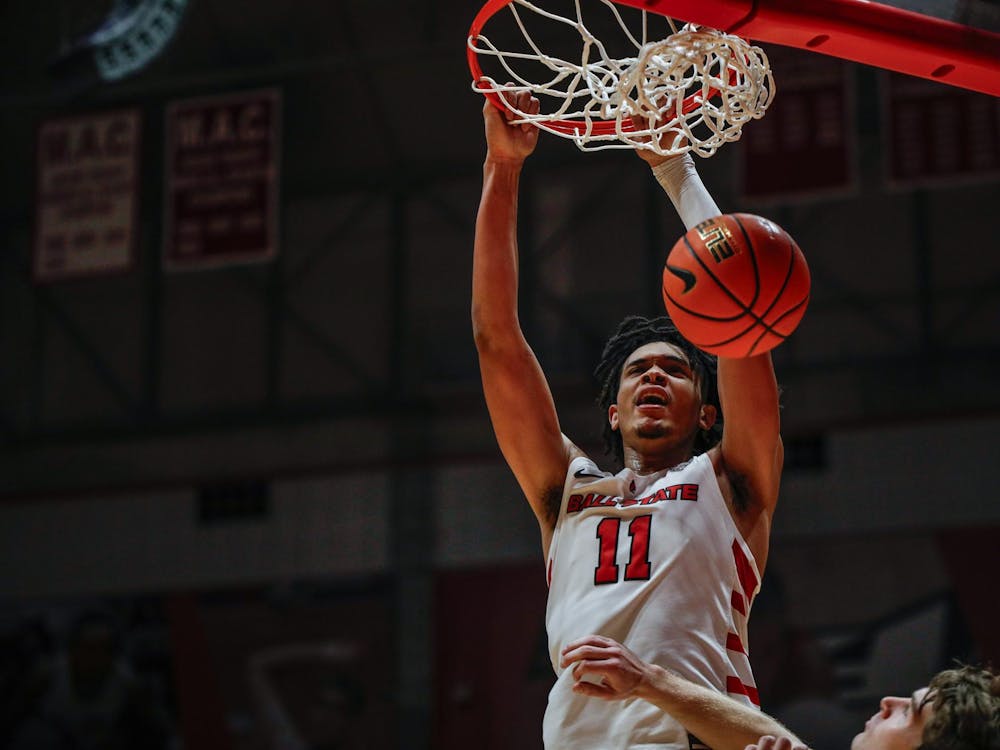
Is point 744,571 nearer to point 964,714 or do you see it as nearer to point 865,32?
point 964,714

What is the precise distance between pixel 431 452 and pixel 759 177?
15.5 ft

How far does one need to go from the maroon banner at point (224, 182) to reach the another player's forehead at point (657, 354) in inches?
365

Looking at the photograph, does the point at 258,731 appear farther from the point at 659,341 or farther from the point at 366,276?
the point at 659,341

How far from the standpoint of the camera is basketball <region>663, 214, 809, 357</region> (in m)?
3.41

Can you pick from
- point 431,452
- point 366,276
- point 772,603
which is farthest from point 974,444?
point 366,276

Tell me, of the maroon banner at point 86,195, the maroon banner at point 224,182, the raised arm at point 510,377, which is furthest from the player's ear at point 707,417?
the maroon banner at point 86,195

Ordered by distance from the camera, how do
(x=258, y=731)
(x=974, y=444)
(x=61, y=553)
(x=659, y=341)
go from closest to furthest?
(x=659, y=341)
(x=974, y=444)
(x=258, y=731)
(x=61, y=553)

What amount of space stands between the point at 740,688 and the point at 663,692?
44cm

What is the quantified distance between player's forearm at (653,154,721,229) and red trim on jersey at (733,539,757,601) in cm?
89

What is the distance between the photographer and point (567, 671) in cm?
351

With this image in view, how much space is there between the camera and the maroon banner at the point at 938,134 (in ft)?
39.7

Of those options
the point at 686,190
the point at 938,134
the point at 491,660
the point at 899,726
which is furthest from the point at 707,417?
the point at 491,660

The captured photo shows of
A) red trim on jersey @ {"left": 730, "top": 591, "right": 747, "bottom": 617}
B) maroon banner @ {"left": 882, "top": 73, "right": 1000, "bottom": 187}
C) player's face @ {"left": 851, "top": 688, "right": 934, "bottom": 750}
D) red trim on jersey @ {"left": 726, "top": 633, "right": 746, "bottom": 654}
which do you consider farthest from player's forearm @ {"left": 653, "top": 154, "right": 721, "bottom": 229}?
maroon banner @ {"left": 882, "top": 73, "right": 1000, "bottom": 187}

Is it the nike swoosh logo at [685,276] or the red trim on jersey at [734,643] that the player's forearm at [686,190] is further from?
the red trim on jersey at [734,643]
